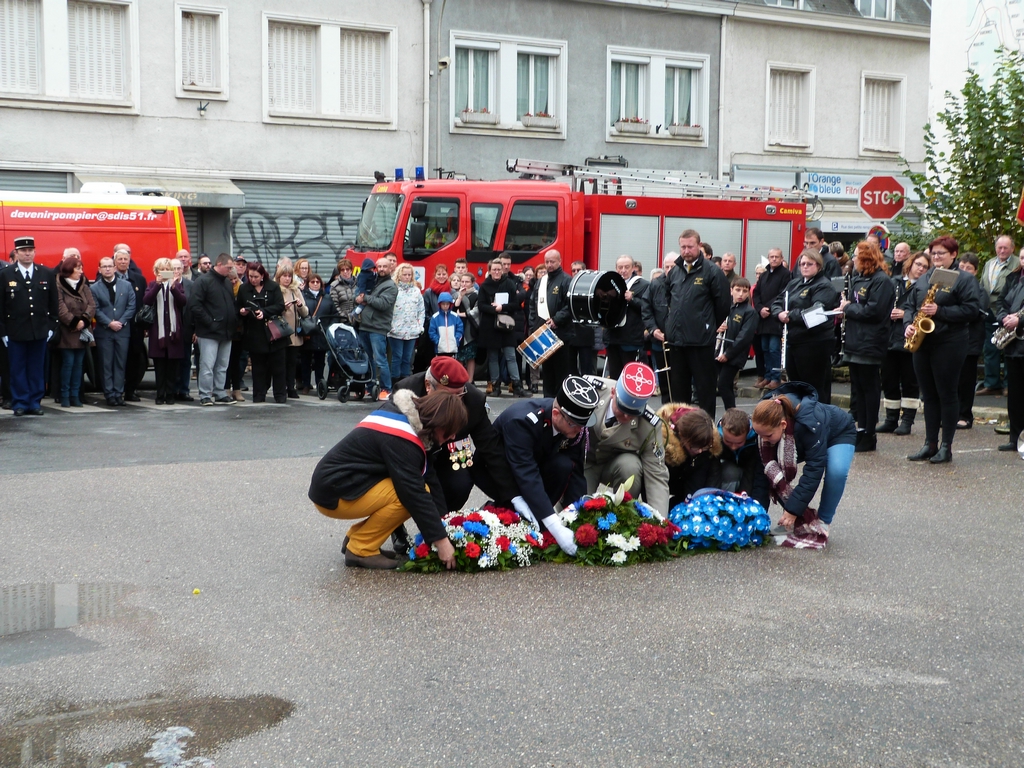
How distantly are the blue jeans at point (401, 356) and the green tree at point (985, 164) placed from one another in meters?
6.82

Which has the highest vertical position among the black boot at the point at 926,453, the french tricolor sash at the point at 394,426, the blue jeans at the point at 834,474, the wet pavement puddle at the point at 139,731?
the french tricolor sash at the point at 394,426

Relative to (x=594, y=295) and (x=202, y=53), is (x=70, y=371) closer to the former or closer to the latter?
(x=594, y=295)

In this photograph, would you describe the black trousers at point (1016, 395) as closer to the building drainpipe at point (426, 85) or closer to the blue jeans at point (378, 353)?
the blue jeans at point (378, 353)

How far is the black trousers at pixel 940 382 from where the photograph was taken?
11.1 meters

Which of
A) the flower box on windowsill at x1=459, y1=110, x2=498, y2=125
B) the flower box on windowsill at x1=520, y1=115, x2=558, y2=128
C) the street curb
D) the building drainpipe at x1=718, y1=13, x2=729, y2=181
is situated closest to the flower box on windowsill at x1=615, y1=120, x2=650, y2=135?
the flower box on windowsill at x1=520, y1=115, x2=558, y2=128

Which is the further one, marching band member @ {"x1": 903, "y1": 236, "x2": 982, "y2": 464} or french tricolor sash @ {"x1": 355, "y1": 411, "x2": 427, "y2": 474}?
marching band member @ {"x1": 903, "y1": 236, "x2": 982, "y2": 464}

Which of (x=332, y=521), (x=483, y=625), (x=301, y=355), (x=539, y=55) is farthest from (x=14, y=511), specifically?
(x=539, y=55)

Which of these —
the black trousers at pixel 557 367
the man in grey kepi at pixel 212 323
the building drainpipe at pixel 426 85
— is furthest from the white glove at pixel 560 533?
the building drainpipe at pixel 426 85

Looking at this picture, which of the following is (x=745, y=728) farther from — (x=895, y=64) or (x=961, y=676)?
(x=895, y=64)

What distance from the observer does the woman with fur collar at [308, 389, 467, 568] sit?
686 cm

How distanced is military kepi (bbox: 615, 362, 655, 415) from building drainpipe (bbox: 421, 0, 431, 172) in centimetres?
2017

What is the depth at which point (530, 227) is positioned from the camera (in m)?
20.2

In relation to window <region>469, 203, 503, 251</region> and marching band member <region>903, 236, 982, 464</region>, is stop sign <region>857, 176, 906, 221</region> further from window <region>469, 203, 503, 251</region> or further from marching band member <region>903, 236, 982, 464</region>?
window <region>469, 203, 503, 251</region>

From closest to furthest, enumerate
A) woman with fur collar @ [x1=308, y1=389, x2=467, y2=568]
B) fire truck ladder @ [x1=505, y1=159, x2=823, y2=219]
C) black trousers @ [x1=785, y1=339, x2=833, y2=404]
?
woman with fur collar @ [x1=308, y1=389, x2=467, y2=568], black trousers @ [x1=785, y1=339, x2=833, y2=404], fire truck ladder @ [x1=505, y1=159, x2=823, y2=219]
